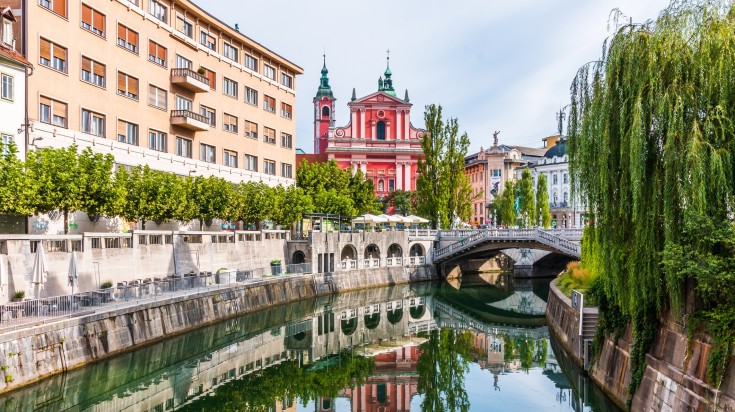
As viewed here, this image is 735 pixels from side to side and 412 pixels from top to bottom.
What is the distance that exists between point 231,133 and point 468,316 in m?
26.2

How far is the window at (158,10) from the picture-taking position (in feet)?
159

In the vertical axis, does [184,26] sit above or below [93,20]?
above

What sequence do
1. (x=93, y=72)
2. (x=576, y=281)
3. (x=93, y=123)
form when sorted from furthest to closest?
1. (x=93, y=123)
2. (x=93, y=72)
3. (x=576, y=281)

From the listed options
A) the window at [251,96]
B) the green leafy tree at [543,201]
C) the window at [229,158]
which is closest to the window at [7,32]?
the window at [229,158]

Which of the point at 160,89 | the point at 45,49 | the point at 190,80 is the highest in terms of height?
the point at 190,80

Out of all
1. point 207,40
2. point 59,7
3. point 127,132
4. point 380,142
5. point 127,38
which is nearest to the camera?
point 59,7

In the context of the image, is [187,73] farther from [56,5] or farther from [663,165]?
[663,165]

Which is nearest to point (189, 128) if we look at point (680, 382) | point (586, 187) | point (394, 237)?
point (394, 237)

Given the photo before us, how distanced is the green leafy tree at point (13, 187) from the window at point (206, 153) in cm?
2402

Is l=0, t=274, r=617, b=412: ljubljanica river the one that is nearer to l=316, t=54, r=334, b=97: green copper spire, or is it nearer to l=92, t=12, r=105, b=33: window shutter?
l=92, t=12, r=105, b=33: window shutter

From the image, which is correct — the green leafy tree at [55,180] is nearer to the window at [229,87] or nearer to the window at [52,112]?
the window at [52,112]

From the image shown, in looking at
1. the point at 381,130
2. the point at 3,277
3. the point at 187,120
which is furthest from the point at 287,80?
the point at 3,277

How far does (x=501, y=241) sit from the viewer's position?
6675cm

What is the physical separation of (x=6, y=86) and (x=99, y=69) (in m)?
9.10
